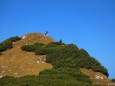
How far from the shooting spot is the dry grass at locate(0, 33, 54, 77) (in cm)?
3155

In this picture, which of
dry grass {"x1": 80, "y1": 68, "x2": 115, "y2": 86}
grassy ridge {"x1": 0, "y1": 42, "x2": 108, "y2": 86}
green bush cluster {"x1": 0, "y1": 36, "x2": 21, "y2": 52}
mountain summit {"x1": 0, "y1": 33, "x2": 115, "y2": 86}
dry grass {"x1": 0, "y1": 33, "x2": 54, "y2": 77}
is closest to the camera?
grassy ridge {"x1": 0, "y1": 42, "x2": 108, "y2": 86}

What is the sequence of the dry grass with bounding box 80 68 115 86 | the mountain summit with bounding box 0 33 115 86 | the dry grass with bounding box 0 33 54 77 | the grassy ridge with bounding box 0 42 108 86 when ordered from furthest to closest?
the dry grass with bounding box 0 33 54 77 < the dry grass with bounding box 80 68 115 86 < the mountain summit with bounding box 0 33 115 86 < the grassy ridge with bounding box 0 42 108 86

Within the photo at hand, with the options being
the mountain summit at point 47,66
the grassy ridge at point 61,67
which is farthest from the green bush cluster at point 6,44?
the grassy ridge at point 61,67

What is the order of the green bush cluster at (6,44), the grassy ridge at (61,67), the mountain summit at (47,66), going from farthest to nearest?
1. the green bush cluster at (6,44)
2. the mountain summit at (47,66)
3. the grassy ridge at (61,67)

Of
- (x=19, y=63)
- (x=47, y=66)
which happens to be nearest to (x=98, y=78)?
(x=47, y=66)

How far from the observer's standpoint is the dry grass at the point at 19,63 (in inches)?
1242

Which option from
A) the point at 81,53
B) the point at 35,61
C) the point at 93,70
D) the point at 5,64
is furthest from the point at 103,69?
the point at 5,64

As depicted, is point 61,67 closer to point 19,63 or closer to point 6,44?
point 19,63

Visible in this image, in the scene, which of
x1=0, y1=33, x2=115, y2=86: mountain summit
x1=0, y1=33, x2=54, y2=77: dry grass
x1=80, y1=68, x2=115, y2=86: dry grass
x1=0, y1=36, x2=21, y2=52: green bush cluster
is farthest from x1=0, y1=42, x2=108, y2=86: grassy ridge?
x1=0, y1=36, x2=21, y2=52: green bush cluster

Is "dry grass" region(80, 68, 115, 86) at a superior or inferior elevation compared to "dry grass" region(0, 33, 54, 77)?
inferior

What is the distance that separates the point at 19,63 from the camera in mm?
34312

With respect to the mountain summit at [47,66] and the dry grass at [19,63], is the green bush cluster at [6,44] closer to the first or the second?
the mountain summit at [47,66]

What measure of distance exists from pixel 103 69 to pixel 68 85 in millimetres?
10857

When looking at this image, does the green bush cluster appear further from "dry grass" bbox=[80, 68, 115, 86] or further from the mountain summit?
"dry grass" bbox=[80, 68, 115, 86]
